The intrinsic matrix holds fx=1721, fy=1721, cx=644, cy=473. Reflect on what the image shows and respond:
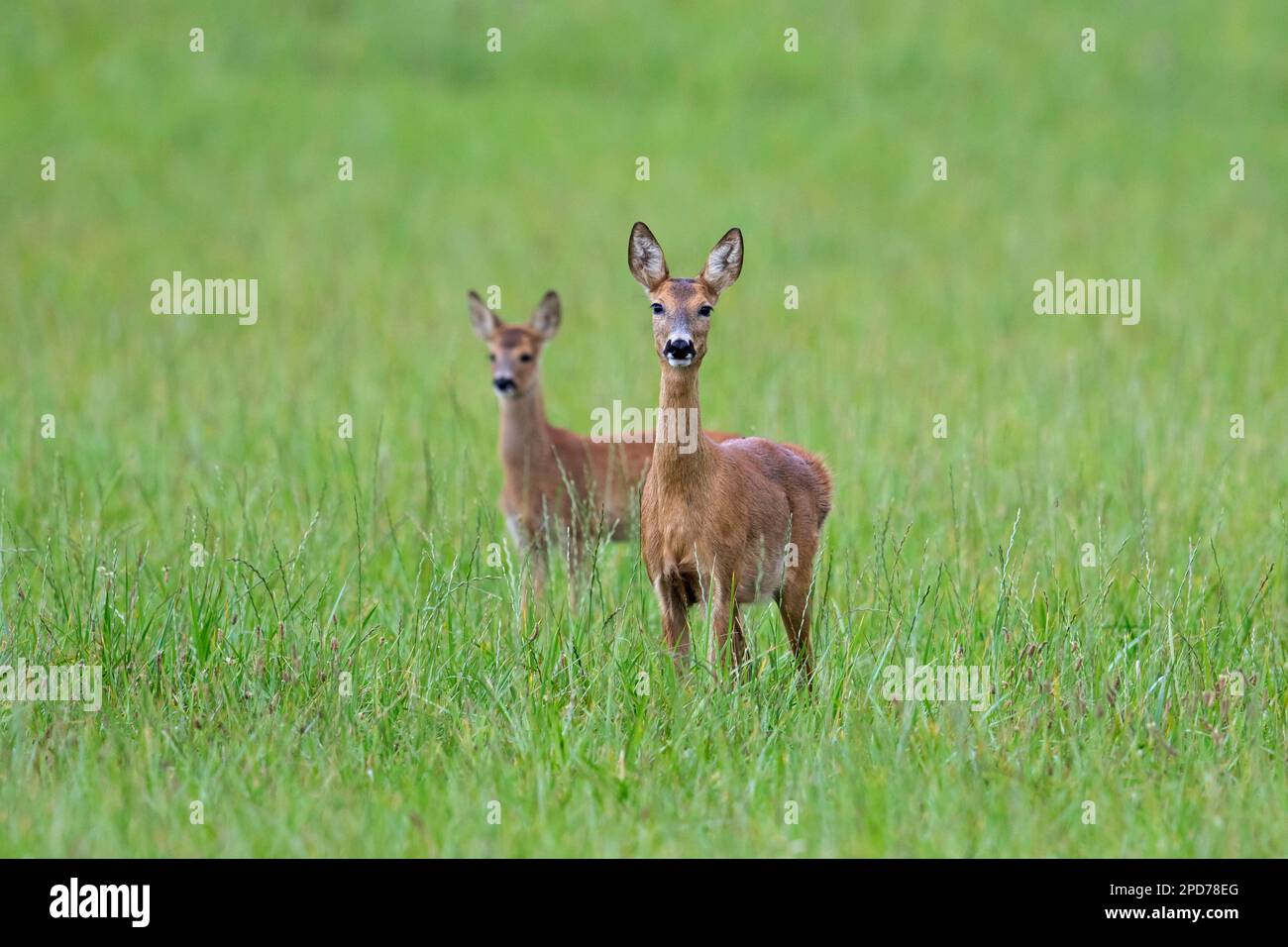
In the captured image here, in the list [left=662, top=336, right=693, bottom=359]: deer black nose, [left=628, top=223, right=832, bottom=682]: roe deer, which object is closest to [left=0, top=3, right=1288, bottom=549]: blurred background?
[left=628, top=223, right=832, bottom=682]: roe deer

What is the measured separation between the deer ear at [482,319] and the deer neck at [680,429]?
386 centimetres

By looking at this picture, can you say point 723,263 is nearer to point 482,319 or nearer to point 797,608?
point 797,608

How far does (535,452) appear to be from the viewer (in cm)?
938

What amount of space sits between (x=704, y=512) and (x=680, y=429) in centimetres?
30

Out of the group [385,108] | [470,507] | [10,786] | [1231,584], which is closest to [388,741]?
[10,786]

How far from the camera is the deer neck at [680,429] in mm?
Answer: 5918

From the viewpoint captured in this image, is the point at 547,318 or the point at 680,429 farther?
the point at 547,318

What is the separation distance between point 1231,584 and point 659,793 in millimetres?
3539

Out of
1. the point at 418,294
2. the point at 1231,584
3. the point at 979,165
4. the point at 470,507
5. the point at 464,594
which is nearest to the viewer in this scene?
the point at 464,594

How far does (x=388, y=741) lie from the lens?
572 centimetres

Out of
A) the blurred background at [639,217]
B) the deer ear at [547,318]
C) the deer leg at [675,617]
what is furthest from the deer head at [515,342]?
the deer leg at [675,617]

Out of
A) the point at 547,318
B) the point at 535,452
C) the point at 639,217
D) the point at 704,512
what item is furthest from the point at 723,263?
the point at 639,217

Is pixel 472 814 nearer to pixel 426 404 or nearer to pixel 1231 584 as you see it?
pixel 1231 584

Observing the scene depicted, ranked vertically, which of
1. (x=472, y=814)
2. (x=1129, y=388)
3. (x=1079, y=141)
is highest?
(x=1079, y=141)
